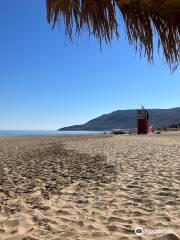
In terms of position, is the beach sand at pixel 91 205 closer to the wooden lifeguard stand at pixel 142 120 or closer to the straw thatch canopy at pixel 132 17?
the straw thatch canopy at pixel 132 17

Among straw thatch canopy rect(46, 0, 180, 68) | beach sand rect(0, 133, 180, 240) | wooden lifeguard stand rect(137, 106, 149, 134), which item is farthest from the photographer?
wooden lifeguard stand rect(137, 106, 149, 134)

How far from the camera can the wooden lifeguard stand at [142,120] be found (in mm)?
51781

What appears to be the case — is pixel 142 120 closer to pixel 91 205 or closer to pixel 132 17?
pixel 91 205

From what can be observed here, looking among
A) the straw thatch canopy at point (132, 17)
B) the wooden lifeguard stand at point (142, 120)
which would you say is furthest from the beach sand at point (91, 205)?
the wooden lifeguard stand at point (142, 120)

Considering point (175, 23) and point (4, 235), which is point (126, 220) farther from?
point (175, 23)

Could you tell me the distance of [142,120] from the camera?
174ft

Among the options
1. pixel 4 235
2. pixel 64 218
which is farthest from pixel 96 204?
pixel 4 235

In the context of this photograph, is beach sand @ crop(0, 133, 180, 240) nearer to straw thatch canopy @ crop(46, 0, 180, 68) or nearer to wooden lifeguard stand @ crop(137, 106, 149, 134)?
straw thatch canopy @ crop(46, 0, 180, 68)

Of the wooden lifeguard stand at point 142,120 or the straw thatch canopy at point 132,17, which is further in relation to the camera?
the wooden lifeguard stand at point 142,120

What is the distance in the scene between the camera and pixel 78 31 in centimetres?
264

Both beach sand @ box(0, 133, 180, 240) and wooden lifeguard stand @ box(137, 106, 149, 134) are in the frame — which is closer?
beach sand @ box(0, 133, 180, 240)

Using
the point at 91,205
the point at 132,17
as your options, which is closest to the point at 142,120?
the point at 91,205

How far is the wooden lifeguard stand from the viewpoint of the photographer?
51781mm

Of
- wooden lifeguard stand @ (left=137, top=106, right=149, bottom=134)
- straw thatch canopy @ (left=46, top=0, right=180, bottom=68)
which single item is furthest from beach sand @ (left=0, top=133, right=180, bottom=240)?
wooden lifeguard stand @ (left=137, top=106, right=149, bottom=134)
